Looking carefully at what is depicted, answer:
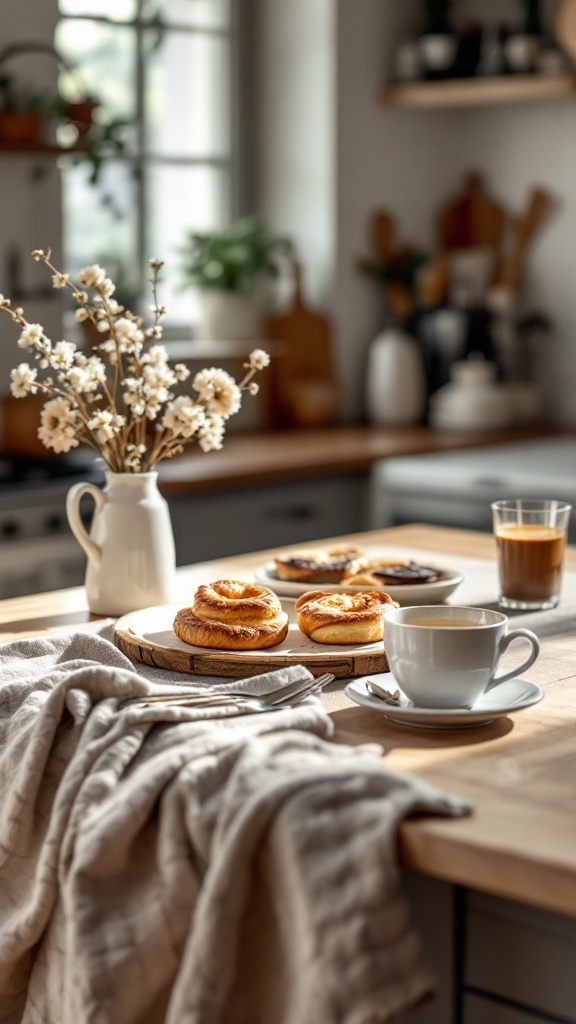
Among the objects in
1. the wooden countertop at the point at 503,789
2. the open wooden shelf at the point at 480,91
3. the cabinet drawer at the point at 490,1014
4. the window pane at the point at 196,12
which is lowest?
the cabinet drawer at the point at 490,1014

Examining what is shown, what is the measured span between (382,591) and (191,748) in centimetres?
59

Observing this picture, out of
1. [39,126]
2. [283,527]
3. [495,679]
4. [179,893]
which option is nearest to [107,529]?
[495,679]

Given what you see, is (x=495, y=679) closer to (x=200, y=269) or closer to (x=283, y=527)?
(x=283, y=527)

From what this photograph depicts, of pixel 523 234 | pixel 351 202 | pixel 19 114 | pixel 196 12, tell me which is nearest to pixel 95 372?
pixel 19 114

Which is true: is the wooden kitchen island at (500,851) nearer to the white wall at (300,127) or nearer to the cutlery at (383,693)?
the cutlery at (383,693)

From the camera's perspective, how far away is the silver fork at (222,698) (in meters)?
1.28

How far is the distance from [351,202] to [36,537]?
1.85 meters

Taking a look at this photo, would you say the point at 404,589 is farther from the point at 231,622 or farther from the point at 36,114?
the point at 36,114

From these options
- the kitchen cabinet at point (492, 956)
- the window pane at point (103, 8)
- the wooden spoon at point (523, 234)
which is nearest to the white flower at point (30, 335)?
the kitchen cabinet at point (492, 956)

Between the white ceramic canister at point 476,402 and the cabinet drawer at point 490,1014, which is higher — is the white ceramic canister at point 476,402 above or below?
above

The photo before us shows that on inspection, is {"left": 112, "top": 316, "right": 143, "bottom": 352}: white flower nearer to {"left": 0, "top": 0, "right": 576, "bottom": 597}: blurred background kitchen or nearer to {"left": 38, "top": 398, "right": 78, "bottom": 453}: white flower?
{"left": 38, "top": 398, "right": 78, "bottom": 453}: white flower

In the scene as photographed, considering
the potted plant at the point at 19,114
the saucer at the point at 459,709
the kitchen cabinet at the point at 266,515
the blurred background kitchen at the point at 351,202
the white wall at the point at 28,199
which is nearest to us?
the saucer at the point at 459,709

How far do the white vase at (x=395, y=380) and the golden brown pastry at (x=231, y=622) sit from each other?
279 centimetres

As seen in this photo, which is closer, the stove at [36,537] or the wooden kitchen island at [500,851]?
the wooden kitchen island at [500,851]
